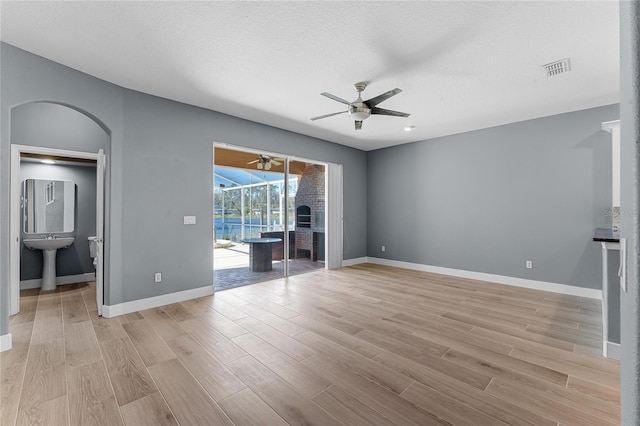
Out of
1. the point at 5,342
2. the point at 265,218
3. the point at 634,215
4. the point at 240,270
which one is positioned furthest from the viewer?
the point at 265,218

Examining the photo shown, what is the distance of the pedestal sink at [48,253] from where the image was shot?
4.19 meters

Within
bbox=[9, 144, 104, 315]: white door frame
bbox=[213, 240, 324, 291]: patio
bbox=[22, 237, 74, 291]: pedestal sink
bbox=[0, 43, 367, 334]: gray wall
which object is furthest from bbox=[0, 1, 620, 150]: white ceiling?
bbox=[213, 240, 324, 291]: patio

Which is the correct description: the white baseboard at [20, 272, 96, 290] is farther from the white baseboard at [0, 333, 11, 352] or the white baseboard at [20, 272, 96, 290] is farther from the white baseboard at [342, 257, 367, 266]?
the white baseboard at [342, 257, 367, 266]

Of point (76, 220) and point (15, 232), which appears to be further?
point (76, 220)

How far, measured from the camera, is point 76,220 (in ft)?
16.0

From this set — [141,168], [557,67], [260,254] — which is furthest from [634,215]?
[260,254]

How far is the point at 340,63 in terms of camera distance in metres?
2.91

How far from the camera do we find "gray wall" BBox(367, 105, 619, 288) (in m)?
4.08

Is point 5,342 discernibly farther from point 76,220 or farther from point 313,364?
point 76,220

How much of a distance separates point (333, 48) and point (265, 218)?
19.6ft

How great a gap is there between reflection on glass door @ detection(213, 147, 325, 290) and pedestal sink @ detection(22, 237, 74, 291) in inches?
93.2

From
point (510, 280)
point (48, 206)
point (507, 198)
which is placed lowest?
point (510, 280)

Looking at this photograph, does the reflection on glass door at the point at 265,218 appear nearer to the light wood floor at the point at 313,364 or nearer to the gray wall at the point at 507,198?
the light wood floor at the point at 313,364

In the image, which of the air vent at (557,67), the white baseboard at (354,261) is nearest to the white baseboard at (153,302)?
the white baseboard at (354,261)
